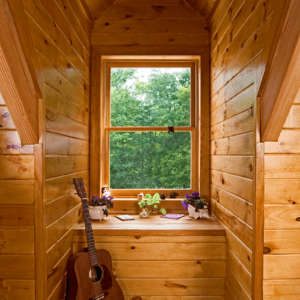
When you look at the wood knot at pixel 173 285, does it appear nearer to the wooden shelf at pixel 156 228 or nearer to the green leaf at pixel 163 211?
the wooden shelf at pixel 156 228

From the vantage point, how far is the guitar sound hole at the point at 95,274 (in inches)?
70.2

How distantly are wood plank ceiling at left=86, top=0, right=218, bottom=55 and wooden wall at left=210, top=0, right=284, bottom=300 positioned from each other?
29 centimetres

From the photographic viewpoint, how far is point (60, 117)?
1.73m

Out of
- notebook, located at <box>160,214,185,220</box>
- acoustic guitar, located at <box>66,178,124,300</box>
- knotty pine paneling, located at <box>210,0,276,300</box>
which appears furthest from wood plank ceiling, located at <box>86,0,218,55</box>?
notebook, located at <box>160,214,185,220</box>

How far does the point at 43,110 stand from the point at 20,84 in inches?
10.0

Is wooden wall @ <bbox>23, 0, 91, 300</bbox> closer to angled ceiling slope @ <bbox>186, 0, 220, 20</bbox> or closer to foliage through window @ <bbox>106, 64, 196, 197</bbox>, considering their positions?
foliage through window @ <bbox>106, 64, 196, 197</bbox>

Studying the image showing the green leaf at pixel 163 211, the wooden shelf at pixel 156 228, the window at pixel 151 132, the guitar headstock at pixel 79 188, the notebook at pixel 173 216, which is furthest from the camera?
the window at pixel 151 132

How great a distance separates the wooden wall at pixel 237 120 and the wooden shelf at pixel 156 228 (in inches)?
5.1

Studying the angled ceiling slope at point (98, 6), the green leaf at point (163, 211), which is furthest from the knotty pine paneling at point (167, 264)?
the angled ceiling slope at point (98, 6)

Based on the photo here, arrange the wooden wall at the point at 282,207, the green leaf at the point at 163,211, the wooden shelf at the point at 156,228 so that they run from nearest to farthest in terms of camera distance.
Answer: the wooden wall at the point at 282,207 < the wooden shelf at the point at 156,228 < the green leaf at the point at 163,211

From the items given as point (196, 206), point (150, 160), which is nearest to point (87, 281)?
point (196, 206)

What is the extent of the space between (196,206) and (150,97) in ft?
3.86

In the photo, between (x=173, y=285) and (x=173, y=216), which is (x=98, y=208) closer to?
(x=173, y=216)

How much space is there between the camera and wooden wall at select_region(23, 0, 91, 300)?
148cm
